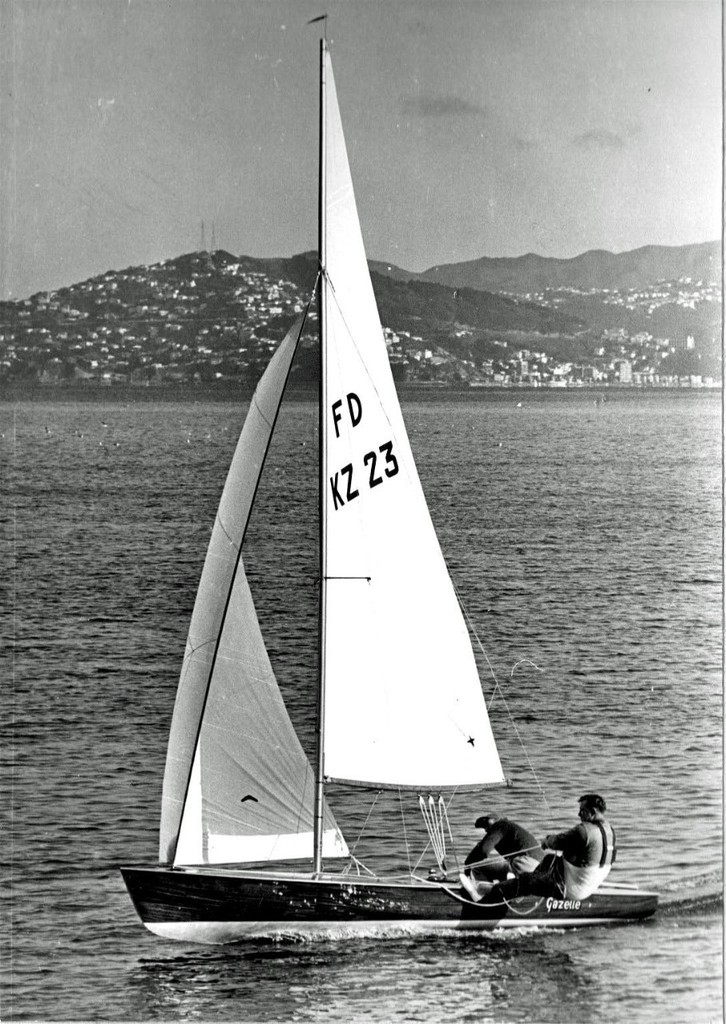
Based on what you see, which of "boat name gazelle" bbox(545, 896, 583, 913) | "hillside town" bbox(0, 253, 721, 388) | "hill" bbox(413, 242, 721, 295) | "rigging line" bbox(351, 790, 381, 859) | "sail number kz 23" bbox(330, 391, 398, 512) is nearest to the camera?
"sail number kz 23" bbox(330, 391, 398, 512)

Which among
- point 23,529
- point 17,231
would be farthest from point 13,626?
point 17,231

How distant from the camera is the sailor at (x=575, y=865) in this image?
14.8 metres

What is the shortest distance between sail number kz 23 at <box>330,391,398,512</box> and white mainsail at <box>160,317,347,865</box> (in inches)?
23.6

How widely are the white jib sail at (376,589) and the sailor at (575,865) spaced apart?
0.88 m

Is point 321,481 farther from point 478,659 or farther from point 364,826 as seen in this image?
point 478,659

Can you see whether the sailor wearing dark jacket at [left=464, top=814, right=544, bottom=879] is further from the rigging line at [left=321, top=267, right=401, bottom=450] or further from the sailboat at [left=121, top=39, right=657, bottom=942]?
the rigging line at [left=321, top=267, right=401, bottom=450]

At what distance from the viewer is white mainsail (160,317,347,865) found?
581 inches

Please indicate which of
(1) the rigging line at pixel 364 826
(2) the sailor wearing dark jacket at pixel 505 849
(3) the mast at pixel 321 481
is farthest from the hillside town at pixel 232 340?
(2) the sailor wearing dark jacket at pixel 505 849

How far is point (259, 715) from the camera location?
50.2 feet

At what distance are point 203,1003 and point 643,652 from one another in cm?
1309

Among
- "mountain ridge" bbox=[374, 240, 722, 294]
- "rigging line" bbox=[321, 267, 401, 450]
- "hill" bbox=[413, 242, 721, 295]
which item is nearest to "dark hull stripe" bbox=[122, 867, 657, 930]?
"rigging line" bbox=[321, 267, 401, 450]

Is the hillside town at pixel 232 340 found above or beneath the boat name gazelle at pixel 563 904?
above

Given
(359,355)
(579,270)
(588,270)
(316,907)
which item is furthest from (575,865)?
(579,270)

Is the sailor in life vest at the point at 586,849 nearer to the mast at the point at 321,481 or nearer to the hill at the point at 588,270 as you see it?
the mast at the point at 321,481
